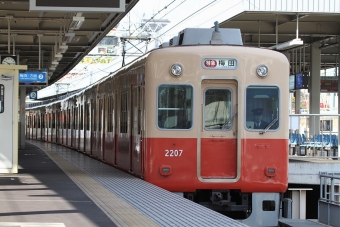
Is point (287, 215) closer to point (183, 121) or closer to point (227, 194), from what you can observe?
point (227, 194)

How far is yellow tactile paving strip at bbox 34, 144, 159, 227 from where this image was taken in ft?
25.8

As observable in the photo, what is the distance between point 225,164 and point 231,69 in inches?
60.7

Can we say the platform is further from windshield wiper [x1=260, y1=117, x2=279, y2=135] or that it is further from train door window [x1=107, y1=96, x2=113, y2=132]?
train door window [x1=107, y1=96, x2=113, y2=132]

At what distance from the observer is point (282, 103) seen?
1156cm

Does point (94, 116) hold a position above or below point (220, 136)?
above

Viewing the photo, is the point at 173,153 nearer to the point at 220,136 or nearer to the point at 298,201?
the point at 220,136

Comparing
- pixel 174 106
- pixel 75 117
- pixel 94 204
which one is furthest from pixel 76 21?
Answer: pixel 75 117

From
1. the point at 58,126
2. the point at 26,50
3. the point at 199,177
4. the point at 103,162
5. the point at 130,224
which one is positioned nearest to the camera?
the point at 130,224

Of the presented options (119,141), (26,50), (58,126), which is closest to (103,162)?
(119,141)

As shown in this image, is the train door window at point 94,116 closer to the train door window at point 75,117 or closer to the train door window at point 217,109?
the train door window at point 75,117

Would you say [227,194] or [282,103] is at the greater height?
[282,103]

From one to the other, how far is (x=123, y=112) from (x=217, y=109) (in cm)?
351

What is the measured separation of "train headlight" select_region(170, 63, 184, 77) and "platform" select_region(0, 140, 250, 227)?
1.84 m

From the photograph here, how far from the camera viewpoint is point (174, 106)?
11.6m
